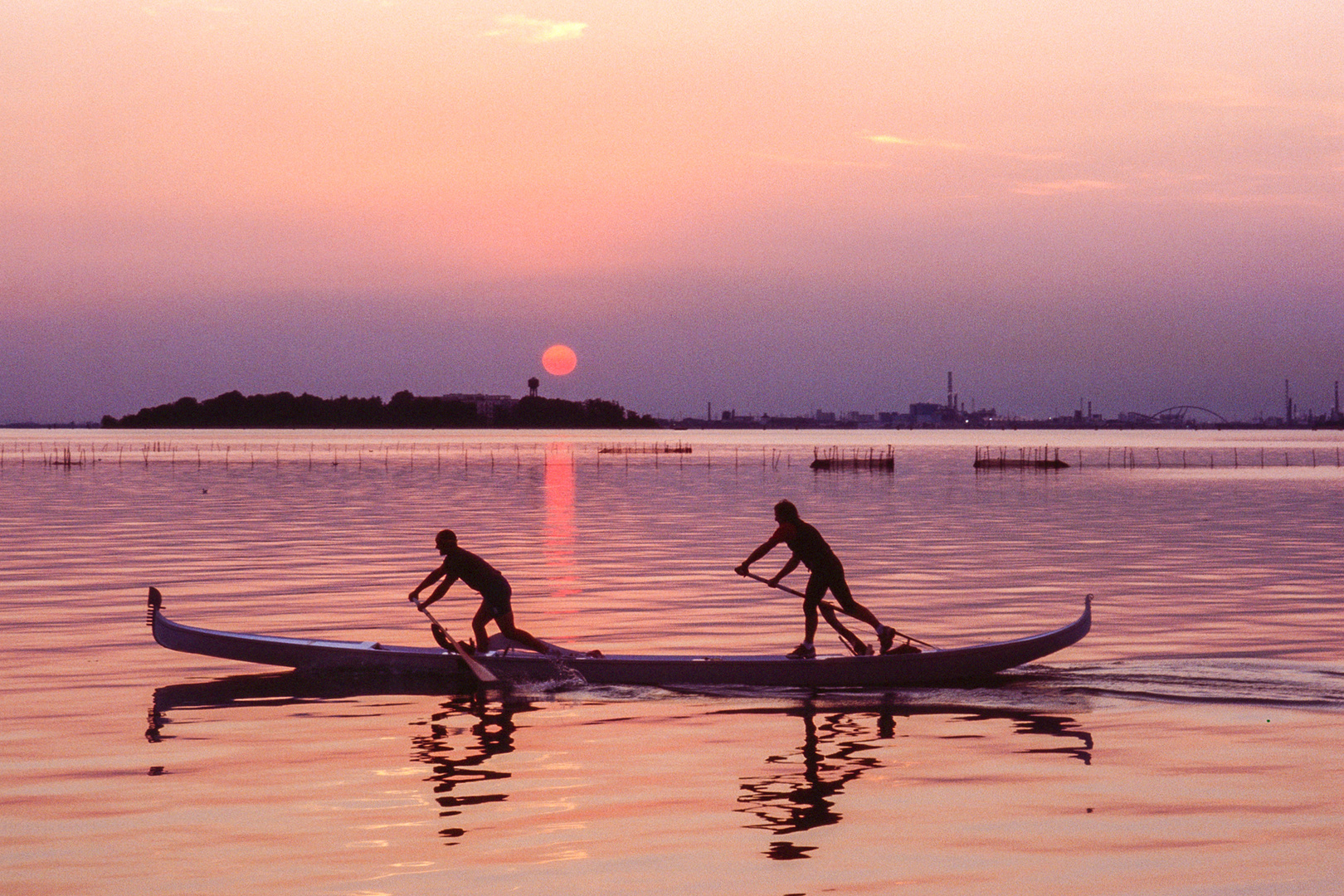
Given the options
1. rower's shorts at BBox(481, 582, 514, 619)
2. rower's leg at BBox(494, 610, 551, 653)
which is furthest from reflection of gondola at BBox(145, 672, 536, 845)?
rower's shorts at BBox(481, 582, 514, 619)

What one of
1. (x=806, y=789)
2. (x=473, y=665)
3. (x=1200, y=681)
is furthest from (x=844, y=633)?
(x=806, y=789)

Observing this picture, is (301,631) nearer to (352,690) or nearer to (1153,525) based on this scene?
(352,690)

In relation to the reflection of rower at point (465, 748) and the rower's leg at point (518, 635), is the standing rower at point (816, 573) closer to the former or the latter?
the rower's leg at point (518, 635)

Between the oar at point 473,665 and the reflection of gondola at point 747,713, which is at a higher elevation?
the oar at point 473,665

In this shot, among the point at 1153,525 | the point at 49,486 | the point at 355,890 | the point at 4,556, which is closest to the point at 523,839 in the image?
the point at 355,890

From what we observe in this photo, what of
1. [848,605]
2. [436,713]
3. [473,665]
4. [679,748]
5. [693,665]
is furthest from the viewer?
[473,665]

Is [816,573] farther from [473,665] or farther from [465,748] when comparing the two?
[465,748]

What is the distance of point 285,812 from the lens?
1455 cm

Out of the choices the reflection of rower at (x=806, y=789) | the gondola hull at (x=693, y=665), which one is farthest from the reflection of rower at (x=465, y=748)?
the reflection of rower at (x=806, y=789)

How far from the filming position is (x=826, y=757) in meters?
17.3

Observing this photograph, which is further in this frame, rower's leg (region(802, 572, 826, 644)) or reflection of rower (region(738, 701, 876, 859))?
rower's leg (region(802, 572, 826, 644))

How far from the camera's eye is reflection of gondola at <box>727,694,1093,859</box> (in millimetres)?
14359

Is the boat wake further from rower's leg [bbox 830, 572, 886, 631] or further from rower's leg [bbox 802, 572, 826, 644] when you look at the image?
rower's leg [bbox 802, 572, 826, 644]

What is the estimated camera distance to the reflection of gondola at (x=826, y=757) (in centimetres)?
1436
